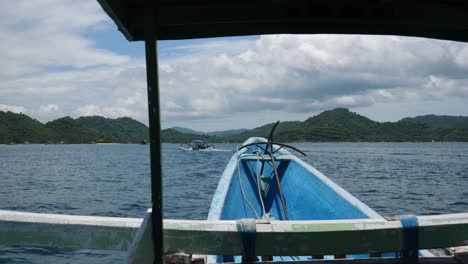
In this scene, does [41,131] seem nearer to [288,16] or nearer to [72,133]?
[72,133]

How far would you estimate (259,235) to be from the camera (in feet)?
8.43

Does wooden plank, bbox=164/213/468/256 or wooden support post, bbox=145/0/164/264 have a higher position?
wooden support post, bbox=145/0/164/264

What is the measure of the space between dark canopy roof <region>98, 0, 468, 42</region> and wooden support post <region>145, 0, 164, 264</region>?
0.06 metres

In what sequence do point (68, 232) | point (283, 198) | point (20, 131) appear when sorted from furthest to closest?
point (20, 131), point (283, 198), point (68, 232)

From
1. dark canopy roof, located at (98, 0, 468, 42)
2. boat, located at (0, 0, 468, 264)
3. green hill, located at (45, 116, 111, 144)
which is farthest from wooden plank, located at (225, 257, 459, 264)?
green hill, located at (45, 116, 111, 144)

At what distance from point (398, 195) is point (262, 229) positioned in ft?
56.0

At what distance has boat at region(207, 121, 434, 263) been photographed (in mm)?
4418

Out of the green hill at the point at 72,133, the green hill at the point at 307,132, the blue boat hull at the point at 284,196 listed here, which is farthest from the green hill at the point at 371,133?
the blue boat hull at the point at 284,196

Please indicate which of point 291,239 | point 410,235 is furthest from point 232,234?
point 410,235

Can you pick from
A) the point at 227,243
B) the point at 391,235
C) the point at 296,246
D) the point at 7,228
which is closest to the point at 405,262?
the point at 391,235

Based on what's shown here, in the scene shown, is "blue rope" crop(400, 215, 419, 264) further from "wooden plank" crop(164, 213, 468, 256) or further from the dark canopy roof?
the dark canopy roof

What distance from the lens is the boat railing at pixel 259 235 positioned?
2.57m

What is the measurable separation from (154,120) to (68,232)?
1.15 metres

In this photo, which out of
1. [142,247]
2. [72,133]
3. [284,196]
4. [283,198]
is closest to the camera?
[142,247]
